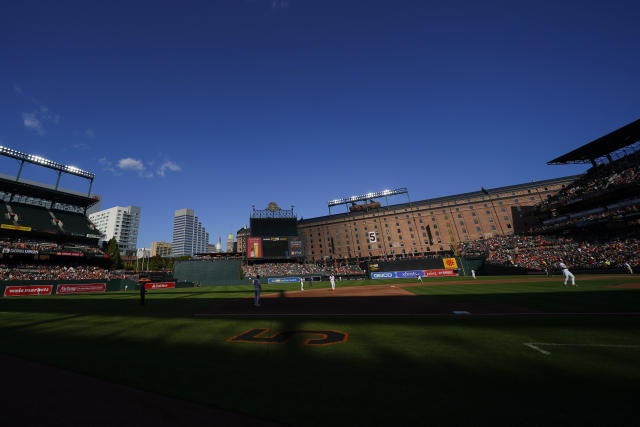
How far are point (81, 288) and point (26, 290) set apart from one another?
5.00 metres

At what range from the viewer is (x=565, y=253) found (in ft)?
131

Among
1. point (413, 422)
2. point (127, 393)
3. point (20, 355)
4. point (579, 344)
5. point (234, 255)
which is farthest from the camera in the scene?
point (234, 255)

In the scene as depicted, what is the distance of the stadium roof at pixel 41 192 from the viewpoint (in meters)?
50.1

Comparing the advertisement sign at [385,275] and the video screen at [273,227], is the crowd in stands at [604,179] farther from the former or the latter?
the video screen at [273,227]

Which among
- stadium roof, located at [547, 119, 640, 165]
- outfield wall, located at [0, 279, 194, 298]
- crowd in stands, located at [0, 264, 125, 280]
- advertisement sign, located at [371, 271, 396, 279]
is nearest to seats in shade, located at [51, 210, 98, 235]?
crowd in stands, located at [0, 264, 125, 280]

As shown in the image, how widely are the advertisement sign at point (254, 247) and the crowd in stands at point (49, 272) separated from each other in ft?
86.0

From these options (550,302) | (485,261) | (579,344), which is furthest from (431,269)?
(579,344)

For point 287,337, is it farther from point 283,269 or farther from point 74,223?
point 74,223

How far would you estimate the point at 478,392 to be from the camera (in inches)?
146

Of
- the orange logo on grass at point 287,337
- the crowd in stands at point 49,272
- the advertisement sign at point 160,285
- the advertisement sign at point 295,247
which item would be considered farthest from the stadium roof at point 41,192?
the orange logo on grass at point 287,337

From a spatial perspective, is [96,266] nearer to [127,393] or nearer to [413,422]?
[127,393]

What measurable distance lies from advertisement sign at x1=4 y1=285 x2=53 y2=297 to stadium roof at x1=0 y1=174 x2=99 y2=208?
31.8 metres

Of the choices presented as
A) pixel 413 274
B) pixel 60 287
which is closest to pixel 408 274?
pixel 413 274

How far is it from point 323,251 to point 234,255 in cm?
5067
